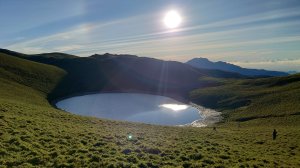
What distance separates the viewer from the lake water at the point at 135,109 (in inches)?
3291

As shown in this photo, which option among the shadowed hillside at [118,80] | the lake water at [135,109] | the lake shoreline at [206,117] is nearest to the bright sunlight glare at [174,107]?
the lake water at [135,109]

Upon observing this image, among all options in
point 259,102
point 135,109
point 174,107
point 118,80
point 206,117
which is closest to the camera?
point 206,117

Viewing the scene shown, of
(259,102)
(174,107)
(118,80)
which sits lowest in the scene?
(174,107)

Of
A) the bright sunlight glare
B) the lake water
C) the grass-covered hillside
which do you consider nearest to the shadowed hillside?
the lake water

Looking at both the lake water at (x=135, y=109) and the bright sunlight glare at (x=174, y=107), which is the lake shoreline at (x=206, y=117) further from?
the bright sunlight glare at (x=174, y=107)

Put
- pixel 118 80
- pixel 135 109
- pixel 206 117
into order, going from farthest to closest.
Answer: pixel 118 80 < pixel 135 109 < pixel 206 117

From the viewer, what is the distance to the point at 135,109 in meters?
100

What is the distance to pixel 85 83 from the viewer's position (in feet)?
489

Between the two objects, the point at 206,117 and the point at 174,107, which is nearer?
the point at 206,117

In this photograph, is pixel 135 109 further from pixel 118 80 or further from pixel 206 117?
pixel 118 80

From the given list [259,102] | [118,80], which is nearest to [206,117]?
[259,102]

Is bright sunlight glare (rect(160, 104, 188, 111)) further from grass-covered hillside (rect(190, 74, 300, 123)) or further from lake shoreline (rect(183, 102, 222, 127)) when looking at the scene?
grass-covered hillside (rect(190, 74, 300, 123))

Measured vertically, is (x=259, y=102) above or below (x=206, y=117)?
above

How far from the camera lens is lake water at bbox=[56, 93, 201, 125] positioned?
83581 millimetres
